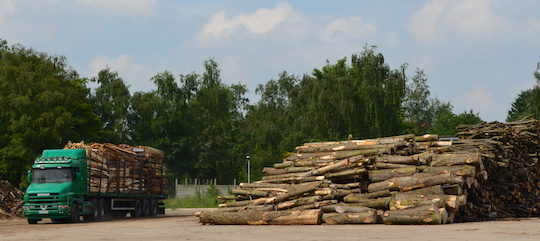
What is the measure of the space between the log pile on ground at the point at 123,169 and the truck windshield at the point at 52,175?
45.2 inches

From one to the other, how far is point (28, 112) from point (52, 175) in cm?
2681

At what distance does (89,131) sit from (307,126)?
17.8 meters

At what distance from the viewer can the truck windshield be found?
32.9 metres

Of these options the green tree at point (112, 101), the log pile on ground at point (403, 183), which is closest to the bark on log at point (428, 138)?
the log pile on ground at point (403, 183)

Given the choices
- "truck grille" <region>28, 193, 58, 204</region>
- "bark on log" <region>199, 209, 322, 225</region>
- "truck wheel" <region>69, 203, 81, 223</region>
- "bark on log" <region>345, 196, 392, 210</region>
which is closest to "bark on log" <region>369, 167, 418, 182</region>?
"bark on log" <region>345, 196, 392, 210</region>

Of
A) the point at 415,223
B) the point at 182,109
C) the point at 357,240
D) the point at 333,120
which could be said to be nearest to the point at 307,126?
the point at 333,120

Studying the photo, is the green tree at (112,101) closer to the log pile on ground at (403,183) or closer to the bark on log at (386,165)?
the log pile on ground at (403,183)

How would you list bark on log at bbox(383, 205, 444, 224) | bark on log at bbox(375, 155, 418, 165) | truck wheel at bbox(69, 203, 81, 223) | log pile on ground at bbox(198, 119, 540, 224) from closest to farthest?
bark on log at bbox(383, 205, 444, 224)
log pile on ground at bbox(198, 119, 540, 224)
bark on log at bbox(375, 155, 418, 165)
truck wheel at bbox(69, 203, 81, 223)

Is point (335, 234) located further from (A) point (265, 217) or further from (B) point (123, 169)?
(B) point (123, 169)

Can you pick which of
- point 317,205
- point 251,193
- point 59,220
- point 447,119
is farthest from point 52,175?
point 447,119

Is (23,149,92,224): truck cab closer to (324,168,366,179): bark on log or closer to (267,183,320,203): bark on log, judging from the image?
(267,183,320,203): bark on log

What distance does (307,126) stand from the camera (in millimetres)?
70438

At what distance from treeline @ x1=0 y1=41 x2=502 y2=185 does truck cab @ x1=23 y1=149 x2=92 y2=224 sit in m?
24.9

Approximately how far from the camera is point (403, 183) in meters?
27.0
